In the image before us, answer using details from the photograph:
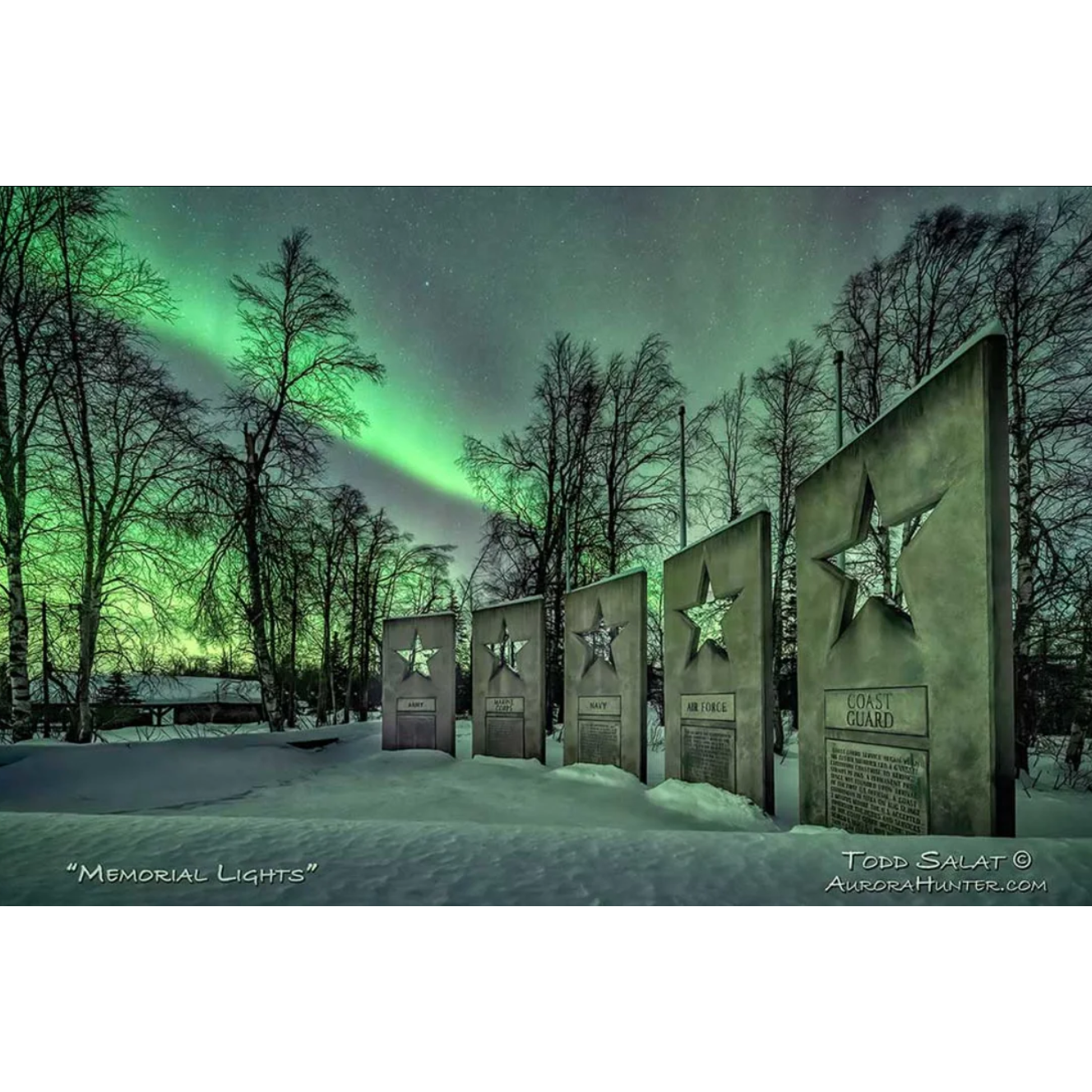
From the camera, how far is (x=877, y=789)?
484 centimetres

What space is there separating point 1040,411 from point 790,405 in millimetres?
4032

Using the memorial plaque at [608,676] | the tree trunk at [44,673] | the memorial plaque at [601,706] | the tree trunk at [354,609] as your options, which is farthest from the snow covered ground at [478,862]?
the tree trunk at [354,609]

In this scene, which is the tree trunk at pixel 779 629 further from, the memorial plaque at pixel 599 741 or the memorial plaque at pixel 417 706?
the memorial plaque at pixel 417 706

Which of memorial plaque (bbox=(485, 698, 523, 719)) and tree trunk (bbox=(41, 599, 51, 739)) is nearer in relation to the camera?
tree trunk (bbox=(41, 599, 51, 739))

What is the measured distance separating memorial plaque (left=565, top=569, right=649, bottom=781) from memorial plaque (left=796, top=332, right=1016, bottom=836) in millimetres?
2798

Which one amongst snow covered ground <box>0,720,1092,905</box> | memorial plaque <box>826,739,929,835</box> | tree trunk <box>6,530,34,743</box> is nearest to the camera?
snow covered ground <box>0,720,1092,905</box>

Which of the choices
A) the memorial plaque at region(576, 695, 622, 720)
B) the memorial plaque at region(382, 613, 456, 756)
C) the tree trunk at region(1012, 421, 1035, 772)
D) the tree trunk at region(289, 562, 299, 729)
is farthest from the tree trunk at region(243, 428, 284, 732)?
the tree trunk at region(1012, 421, 1035, 772)

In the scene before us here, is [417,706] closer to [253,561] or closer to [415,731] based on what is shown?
[415,731]

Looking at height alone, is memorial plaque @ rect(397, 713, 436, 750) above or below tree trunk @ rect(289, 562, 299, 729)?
below

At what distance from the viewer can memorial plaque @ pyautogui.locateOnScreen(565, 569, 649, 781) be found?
848 centimetres

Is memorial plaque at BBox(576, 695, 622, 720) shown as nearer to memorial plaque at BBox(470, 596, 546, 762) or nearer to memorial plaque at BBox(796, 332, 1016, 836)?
memorial plaque at BBox(470, 596, 546, 762)

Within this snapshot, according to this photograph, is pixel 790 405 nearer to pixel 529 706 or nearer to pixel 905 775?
pixel 529 706

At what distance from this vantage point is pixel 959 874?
392cm

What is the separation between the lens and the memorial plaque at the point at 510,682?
1035 centimetres
